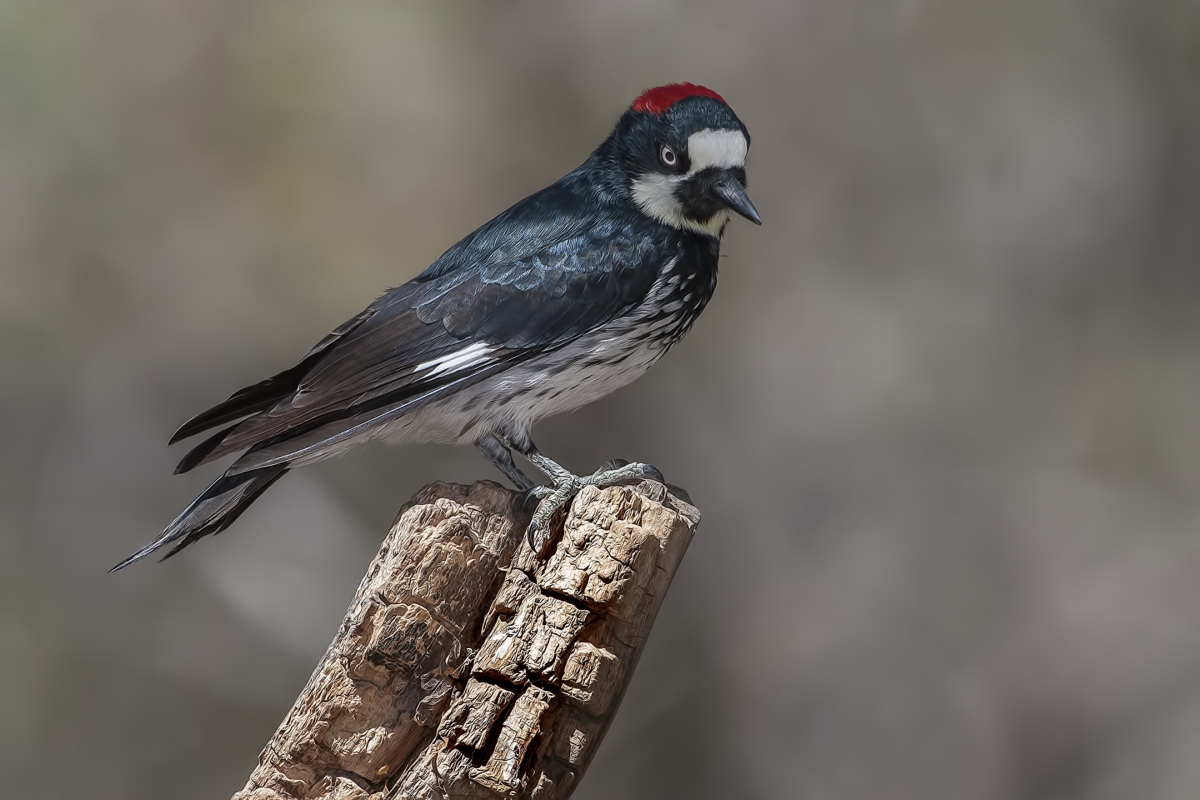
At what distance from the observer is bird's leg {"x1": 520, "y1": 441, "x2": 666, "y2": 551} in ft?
8.25

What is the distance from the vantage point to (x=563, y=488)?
2602mm

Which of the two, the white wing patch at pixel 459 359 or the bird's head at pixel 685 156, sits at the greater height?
the bird's head at pixel 685 156

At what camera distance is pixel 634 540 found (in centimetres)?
235

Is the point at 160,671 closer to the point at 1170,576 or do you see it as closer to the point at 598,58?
the point at 598,58

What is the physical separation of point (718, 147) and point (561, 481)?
1055mm

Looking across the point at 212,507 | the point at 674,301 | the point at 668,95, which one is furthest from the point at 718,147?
the point at 212,507

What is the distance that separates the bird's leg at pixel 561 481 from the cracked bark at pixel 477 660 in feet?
0.17

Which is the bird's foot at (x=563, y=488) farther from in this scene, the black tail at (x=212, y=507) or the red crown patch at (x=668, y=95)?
the red crown patch at (x=668, y=95)

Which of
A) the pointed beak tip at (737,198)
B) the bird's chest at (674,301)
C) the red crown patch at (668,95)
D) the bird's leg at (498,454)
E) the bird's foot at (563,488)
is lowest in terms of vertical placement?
the bird's foot at (563,488)

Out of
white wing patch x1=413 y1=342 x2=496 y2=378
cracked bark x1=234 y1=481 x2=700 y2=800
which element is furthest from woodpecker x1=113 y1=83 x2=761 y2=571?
cracked bark x1=234 y1=481 x2=700 y2=800

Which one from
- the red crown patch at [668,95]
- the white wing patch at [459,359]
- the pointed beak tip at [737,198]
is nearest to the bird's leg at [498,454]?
the white wing patch at [459,359]

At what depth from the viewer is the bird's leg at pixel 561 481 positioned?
8.25ft

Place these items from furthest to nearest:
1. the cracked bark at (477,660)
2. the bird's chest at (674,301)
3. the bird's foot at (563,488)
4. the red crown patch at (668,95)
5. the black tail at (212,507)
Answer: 1. the red crown patch at (668,95)
2. the bird's chest at (674,301)
3. the black tail at (212,507)
4. the bird's foot at (563,488)
5. the cracked bark at (477,660)

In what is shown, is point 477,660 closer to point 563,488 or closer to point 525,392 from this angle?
point 563,488
